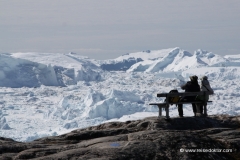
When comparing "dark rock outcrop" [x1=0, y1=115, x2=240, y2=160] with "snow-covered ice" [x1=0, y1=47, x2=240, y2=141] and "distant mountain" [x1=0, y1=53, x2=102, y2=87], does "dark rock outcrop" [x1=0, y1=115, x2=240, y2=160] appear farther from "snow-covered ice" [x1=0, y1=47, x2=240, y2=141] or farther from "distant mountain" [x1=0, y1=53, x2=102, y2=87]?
"distant mountain" [x1=0, y1=53, x2=102, y2=87]

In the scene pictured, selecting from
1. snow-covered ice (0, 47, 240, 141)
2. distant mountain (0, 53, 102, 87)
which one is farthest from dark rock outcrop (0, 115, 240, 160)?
distant mountain (0, 53, 102, 87)

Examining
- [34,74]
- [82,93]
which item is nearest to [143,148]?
[82,93]

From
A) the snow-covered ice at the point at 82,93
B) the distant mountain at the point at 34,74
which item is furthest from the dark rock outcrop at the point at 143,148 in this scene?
the distant mountain at the point at 34,74

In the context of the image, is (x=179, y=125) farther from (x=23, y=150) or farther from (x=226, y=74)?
(x=226, y=74)

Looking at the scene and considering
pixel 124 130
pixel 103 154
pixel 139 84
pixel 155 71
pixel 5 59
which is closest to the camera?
pixel 103 154

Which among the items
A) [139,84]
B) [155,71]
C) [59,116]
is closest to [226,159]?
[59,116]

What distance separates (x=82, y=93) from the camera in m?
132

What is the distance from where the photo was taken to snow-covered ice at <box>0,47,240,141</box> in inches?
3061

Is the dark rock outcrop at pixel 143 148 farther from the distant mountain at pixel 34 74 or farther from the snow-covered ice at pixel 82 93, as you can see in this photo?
the distant mountain at pixel 34 74

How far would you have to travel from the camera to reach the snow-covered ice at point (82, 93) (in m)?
77.8

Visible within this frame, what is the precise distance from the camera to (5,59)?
134 meters

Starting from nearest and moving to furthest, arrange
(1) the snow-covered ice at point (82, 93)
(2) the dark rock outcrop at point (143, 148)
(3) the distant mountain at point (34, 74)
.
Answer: (2) the dark rock outcrop at point (143, 148) → (1) the snow-covered ice at point (82, 93) → (3) the distant mountain at point (34, 74)

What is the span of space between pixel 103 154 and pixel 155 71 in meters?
Answer: 182

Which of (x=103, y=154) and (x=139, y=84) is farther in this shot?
(x=139, y=84)
